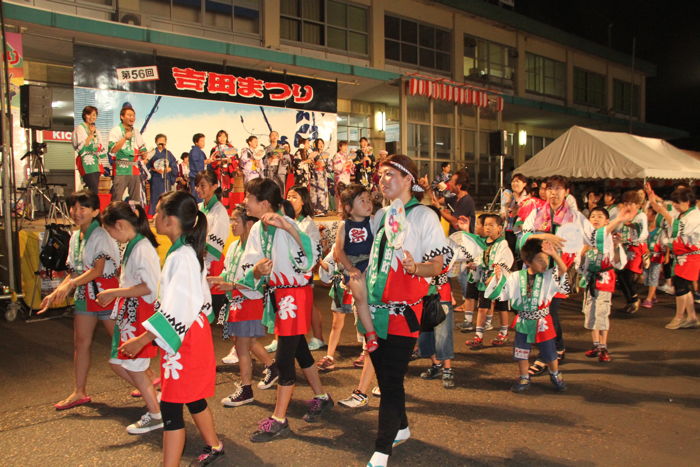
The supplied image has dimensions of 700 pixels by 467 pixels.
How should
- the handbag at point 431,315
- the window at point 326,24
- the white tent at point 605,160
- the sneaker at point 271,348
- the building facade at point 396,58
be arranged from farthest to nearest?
1. the window at point 326,24
2. the building facade at point 396,58
3. the white tent at point 605,160
4. the sneaker at point 271,348
5. the handbag at point 431,315

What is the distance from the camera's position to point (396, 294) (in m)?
Result: 3.40

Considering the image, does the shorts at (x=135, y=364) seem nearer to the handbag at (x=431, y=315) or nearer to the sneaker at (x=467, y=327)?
the handbag at (x=431, y=315)

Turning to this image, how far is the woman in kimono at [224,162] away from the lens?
13.5 metres

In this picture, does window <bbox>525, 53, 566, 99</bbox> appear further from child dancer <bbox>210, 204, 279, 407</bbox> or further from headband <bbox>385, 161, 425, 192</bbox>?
headband <bbox>385, 161, 425, 192</bbox>

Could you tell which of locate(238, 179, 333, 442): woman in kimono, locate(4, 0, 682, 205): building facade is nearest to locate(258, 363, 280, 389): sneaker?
locate(238, 179, 333, 442): woman in kimono

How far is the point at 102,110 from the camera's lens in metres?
11.7

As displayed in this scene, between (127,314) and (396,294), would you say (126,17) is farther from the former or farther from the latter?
(396,294)

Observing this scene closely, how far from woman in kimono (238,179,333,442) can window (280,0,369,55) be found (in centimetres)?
1494

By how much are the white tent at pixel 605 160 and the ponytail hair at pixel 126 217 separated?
11.2 meters

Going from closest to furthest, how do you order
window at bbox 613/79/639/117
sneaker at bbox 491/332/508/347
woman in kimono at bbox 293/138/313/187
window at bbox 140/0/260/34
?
sneaker at bbox 491/332/508/347, woman in kimono at bbox 293/138/313/187, window at bbox 140/0/260/34, window at bbox 613/79/639/117

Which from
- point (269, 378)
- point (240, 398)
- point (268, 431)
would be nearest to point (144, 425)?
point (240, 398)

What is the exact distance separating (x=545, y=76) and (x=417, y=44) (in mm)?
8918

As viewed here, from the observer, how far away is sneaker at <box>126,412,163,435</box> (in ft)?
13.4

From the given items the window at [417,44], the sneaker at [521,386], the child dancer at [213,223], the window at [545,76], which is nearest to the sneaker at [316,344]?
the child dancer at [213,223]
